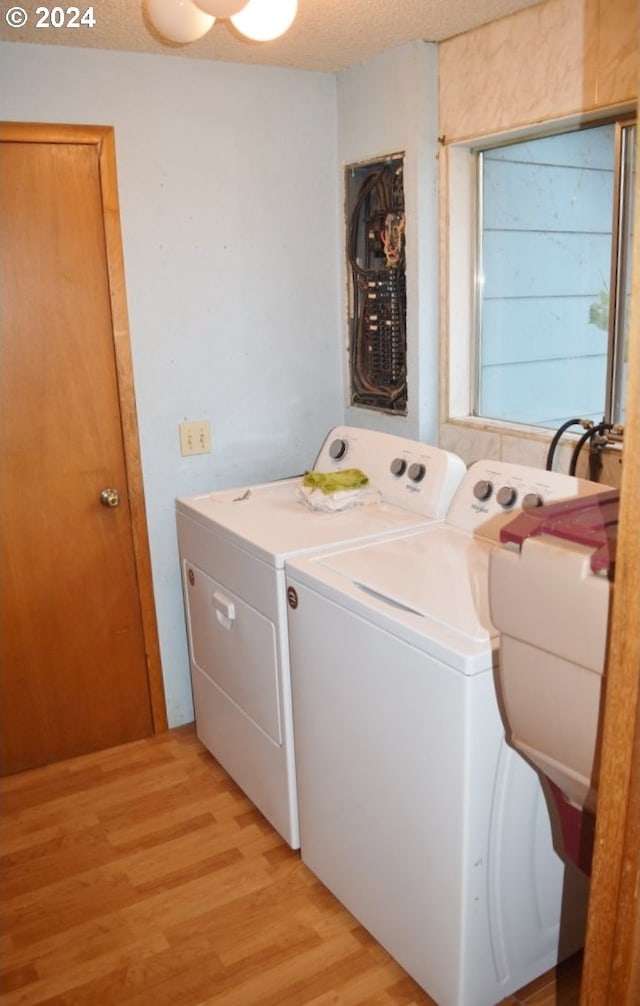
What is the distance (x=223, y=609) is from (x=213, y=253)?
3.78ft

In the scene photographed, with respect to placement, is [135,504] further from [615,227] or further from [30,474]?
[615,227]

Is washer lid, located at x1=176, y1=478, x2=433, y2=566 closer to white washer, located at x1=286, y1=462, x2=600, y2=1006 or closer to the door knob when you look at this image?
white washer, located at x1=286, y1=462, x2=600, y2=1006

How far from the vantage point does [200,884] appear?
2131mm

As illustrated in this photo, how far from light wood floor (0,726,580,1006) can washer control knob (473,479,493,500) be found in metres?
1.11

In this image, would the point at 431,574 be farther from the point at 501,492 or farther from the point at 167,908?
the point at 167,908

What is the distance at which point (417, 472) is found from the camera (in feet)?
7.68

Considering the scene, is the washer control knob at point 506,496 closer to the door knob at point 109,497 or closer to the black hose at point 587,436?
the black hose at point 587,436

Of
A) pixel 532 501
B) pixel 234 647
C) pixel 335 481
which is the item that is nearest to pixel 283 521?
pixel 335 481

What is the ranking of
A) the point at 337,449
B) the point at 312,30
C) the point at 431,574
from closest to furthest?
the point at 431,574 < the point at 312,30 < the point at 337,449

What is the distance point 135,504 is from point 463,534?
1108mm

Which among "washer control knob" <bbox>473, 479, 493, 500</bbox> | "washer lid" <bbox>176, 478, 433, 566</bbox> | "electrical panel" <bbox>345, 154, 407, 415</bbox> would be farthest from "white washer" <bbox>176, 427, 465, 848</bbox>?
"electrical panel" <bbox>345, 154, 407, 415</bbox>

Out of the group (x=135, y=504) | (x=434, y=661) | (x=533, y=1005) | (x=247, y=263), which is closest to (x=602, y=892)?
(x=434, y=661)

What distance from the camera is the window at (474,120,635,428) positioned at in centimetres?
261

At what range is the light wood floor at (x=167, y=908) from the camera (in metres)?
1.81
